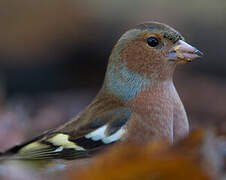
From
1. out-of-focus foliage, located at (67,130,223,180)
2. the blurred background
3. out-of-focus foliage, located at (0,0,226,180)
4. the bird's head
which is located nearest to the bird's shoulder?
the bird's head

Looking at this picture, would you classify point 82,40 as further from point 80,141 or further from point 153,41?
point 80,141

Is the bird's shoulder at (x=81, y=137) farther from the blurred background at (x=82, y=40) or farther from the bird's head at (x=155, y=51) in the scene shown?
the blurred background at (x=82, y=40)

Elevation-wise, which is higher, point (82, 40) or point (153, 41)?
point (82, 40)

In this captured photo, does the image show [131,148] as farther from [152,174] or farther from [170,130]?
[170,130]

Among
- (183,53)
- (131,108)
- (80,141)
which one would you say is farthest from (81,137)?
(183,53)

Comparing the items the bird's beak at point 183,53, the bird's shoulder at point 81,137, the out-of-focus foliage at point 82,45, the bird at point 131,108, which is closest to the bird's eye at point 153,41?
the bird at point 131,108

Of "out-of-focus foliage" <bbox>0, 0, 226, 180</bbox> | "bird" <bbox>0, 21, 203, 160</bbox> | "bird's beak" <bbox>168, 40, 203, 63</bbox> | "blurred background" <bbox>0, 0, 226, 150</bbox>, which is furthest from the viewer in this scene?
"blurred background" <bbox>0, 0, 226, 150</bbox>

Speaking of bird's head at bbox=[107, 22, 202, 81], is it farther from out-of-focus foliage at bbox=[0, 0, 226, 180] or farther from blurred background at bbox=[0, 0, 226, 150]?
blurred background at bbox=[0, 0, 226, 150]
